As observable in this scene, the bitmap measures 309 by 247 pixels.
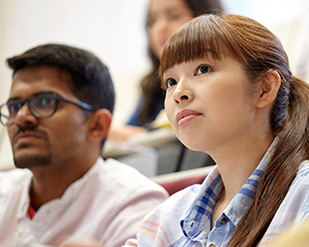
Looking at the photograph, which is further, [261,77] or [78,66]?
[78,66]

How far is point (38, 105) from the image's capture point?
1.32m

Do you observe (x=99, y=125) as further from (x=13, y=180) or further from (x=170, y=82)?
(x=170, y=82)

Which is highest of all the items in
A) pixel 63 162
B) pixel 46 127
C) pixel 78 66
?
pixel 78 66

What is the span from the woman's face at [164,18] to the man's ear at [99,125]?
1005 millimetres

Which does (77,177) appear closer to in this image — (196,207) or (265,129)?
(196,207)

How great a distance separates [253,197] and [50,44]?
84 cm

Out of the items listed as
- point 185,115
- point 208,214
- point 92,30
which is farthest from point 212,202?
point 92,30

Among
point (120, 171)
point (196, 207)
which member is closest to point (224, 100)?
point (196, 207)

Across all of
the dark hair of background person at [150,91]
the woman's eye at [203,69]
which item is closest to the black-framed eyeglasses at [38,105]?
the woman's eye at [203,69]

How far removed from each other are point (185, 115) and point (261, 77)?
0.49ft

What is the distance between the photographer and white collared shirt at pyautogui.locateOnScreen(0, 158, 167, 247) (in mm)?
1188

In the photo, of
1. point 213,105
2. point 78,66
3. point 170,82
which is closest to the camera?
point 213,105

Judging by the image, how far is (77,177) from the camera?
1.37 m

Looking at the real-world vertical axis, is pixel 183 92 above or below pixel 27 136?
above
